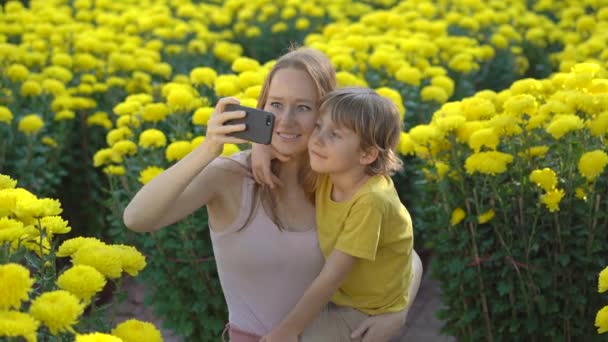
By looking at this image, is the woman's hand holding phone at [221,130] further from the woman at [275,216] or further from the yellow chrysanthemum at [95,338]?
the yellow chrysanthemum at [95,338]

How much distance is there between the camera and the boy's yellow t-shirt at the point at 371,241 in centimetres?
257

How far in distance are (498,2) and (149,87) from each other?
2.96m

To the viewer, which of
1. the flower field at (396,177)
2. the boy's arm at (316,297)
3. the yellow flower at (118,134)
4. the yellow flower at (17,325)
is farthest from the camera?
the yellow flower at (118,134)

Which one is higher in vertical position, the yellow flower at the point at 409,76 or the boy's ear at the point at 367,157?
the boy's ear at the point at 367,157

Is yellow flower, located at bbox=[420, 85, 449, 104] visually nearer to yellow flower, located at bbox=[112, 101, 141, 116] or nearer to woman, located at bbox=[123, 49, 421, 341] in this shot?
yellow flower, located at bbox=[112, 101, 141, 116]

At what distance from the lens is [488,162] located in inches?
131

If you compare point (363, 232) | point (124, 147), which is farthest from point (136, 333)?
point (124, 147)

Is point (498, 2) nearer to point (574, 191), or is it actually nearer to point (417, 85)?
point (417, 85)

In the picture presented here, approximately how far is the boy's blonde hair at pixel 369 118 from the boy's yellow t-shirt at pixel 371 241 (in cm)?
7

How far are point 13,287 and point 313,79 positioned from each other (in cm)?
127

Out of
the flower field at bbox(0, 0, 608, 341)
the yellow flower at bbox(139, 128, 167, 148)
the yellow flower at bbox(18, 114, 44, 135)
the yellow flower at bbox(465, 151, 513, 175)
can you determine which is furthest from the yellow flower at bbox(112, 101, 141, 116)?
the yellow flower at bbox(465, 151, 513, 175)

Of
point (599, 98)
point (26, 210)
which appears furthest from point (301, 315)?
Result: point (599, 98)

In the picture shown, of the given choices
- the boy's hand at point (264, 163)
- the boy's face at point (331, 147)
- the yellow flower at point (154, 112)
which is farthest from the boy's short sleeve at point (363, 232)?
the yellow flower at point (154, 112)

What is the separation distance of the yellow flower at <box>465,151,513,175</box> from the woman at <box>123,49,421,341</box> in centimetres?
78
